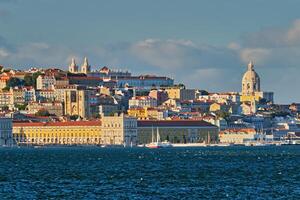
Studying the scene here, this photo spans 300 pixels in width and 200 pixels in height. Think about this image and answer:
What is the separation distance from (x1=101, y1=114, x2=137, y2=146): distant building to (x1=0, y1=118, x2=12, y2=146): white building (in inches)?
433

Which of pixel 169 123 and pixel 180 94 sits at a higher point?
pixel 180 94

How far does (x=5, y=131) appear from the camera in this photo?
141 m

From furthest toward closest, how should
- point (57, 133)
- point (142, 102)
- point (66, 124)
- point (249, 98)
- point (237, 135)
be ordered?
point (249, 98)
point (142, 102)
point (237, 135)
point (57, 133)
point (66, 124)

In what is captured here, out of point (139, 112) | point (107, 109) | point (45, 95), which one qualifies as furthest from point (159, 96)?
point (45, 95)

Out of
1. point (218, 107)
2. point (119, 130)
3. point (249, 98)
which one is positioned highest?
point (249, 98)

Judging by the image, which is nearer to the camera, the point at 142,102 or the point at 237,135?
the point at 237,135

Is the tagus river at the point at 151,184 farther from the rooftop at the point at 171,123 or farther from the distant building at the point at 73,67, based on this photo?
the distant building at the point at 73,67

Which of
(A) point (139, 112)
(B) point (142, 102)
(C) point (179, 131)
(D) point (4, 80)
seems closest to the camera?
(C) point (179, 131)

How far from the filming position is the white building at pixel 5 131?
461ft

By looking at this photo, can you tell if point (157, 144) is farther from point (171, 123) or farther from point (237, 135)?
point (237, 135)

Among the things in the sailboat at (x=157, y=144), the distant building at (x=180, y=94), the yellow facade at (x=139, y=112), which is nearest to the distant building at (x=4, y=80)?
the yellow facade at (x=139, y=112)

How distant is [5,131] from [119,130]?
13.4m

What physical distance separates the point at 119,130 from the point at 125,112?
21585mm

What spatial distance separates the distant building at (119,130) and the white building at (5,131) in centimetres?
1100
